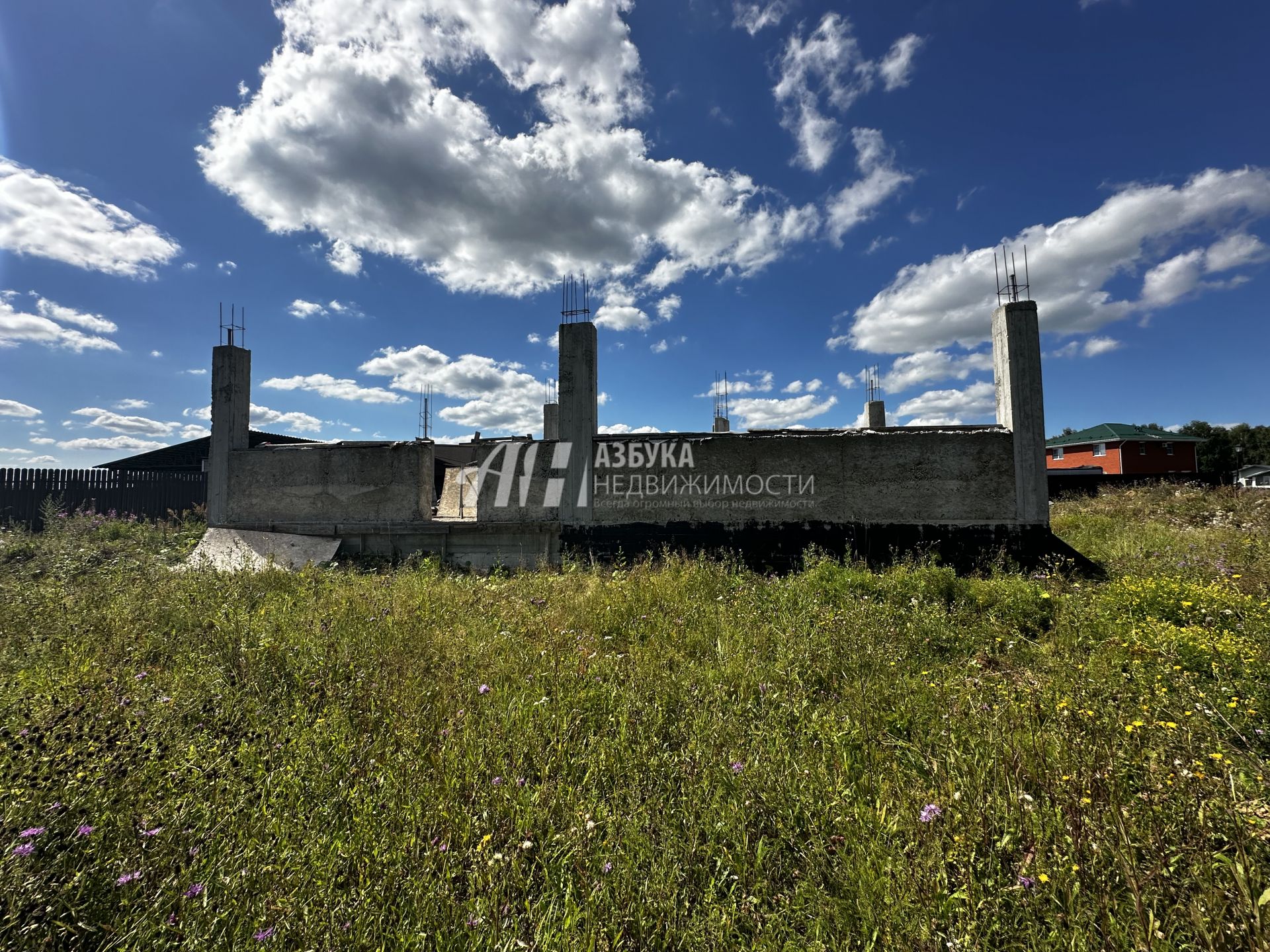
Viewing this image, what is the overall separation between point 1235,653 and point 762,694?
290 centimetres

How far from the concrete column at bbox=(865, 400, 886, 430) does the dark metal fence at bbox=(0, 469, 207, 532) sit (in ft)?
67.6

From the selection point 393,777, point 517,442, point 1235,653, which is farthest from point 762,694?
point 517,442

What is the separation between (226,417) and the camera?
988 centimetres

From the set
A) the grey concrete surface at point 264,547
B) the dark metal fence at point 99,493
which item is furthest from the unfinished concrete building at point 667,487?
the dark metal fence at point 99,493

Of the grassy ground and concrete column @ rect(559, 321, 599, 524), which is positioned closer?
the grassy ground

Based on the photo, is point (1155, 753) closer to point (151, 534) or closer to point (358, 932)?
point (358, 932)

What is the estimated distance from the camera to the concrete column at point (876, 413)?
16.6 m

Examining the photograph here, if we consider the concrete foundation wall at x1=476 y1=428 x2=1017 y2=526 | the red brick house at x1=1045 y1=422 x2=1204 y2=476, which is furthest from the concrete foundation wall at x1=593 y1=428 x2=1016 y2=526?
the red brick house at x1=1045 y1=422 x2=1204 y2=476

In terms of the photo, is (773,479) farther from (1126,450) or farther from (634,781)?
(1126,450)

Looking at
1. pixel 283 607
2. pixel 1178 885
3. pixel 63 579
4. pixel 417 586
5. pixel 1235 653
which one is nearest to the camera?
pixel 1178 885

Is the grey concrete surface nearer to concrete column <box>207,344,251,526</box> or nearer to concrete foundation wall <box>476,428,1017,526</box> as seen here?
concrete column <box>207,344,251,526</box>

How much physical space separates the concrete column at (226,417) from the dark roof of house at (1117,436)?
157ft

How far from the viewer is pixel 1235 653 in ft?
10.3

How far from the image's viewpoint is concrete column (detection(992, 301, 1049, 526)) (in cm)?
766
